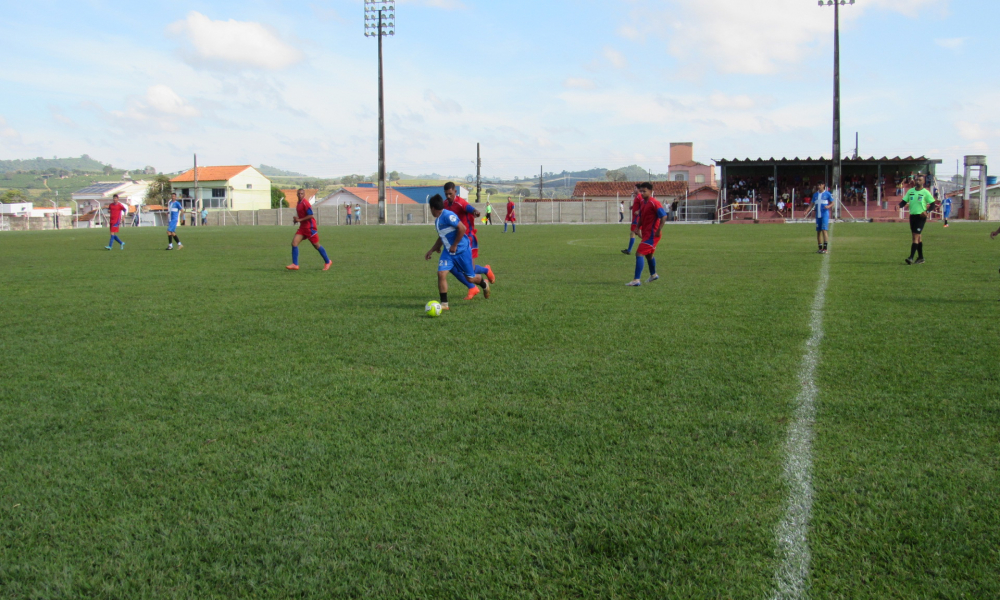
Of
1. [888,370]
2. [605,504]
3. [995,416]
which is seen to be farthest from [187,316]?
[995,416]

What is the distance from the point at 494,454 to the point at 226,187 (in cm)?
8625

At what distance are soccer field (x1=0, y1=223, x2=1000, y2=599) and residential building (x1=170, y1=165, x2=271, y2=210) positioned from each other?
253 ft

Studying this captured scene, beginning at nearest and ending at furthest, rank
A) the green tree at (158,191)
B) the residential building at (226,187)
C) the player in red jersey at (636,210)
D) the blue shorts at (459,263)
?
the blue shorts at (459,263), the player in red jersey at (636,210), the residential building at (226,187), the green tree at (158,191)

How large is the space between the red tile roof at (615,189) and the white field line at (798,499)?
7384 cm

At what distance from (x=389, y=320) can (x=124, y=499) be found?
5.28m

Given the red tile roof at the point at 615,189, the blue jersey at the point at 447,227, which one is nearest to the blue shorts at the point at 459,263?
the blue jersey at the point at 447,227

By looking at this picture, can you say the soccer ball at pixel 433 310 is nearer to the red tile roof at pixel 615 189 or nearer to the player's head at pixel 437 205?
the player's head at pixel 437 205

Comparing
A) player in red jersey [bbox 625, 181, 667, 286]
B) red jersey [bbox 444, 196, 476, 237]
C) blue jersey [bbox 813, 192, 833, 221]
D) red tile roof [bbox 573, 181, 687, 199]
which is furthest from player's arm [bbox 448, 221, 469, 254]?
red tile roof [bbox 573, 181, 687, 199]

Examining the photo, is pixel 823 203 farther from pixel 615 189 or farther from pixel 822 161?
pixel 615 189

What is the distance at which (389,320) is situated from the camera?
8781 millimetres

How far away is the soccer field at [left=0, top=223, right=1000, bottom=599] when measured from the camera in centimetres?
293

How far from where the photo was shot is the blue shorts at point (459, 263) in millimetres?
9445

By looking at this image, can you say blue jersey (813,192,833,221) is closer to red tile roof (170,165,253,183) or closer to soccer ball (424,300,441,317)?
soccer ball (424,300,441,317)

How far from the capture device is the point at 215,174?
→ 88.1 m
